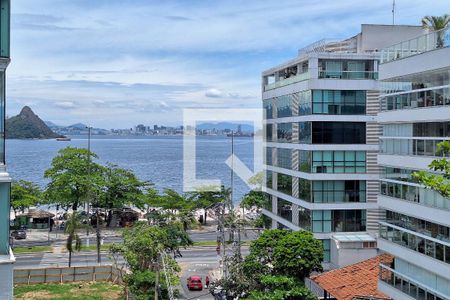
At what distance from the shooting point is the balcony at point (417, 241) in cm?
1670

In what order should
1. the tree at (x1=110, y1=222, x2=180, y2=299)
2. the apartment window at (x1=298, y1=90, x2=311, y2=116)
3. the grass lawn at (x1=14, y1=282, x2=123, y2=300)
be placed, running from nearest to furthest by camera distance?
the tree at (x1=110, y1=222, x2=180, y2=299)
the grass lawn at (x1=14, y1=282, x2=123, y2=300)
the apartment window at (x1=298, y1=90, x2=311, y2=116)

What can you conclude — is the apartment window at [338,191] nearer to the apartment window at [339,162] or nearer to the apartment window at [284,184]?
the apartment window at [339,162]

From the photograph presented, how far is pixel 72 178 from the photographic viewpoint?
5078 cm

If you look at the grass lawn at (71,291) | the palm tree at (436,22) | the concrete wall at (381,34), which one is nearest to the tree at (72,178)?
the grass lawn at (71,291)

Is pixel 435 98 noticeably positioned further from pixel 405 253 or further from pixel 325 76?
pixel 325 76

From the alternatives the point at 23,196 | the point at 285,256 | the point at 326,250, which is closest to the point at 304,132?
the point at 326,250

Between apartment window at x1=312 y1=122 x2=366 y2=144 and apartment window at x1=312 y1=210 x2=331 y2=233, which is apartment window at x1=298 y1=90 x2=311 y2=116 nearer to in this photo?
apartment window at x1=312 y1=122 x2=366 y2=144

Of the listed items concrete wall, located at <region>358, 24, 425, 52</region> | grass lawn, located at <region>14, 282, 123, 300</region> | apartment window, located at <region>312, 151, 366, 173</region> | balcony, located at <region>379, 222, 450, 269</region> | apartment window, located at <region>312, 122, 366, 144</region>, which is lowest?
grass lawn, located at <region>14, 282, 123, 300</region>

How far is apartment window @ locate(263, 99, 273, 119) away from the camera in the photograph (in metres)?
39.3

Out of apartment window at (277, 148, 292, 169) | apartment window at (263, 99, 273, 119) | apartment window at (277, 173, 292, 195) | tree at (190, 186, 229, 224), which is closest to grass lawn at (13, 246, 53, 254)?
tree at (190, 186, 229, 224)

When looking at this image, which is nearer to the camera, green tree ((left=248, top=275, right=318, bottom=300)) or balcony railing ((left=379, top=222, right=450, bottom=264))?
balcony railing ((left=379, top=222, right=450, bottom=264))

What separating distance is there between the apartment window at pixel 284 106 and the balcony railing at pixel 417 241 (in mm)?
15615

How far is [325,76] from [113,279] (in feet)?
52.3

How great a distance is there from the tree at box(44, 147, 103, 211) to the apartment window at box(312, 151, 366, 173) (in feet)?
77.5
